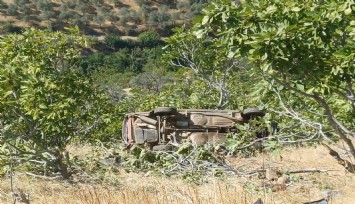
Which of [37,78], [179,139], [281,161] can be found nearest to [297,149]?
[281,161]

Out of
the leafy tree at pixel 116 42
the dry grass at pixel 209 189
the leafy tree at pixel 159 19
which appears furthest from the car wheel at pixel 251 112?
the leafy tree at pixel 159 19

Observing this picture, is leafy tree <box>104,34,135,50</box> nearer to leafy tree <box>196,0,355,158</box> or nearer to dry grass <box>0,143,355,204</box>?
dry grass <box>0,143,355,204</box>

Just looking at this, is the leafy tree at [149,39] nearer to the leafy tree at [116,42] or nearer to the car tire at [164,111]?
the leafy tree at [116,42]

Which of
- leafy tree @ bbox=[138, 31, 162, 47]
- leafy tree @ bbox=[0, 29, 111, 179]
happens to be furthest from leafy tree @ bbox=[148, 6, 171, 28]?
leafy tree @ bbox=[0, 29, 111, 179]

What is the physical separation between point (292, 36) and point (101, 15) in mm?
72664

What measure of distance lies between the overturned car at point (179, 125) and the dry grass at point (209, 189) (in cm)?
136

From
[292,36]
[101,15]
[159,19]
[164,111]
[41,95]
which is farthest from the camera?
[159,19]

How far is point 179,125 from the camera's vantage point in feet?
34.9

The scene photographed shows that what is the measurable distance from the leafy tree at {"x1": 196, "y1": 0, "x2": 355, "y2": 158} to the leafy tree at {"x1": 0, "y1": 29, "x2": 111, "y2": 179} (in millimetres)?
3410

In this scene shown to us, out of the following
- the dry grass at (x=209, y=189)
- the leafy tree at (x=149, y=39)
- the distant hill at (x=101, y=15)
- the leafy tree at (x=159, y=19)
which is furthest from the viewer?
the leafy tree at (x=159, y=19)

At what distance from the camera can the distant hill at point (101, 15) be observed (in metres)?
69.2

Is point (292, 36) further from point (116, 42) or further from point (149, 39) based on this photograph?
point (116, 42)

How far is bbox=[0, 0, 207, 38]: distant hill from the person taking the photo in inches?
2724

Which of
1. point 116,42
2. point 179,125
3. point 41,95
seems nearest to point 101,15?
point 116,42
